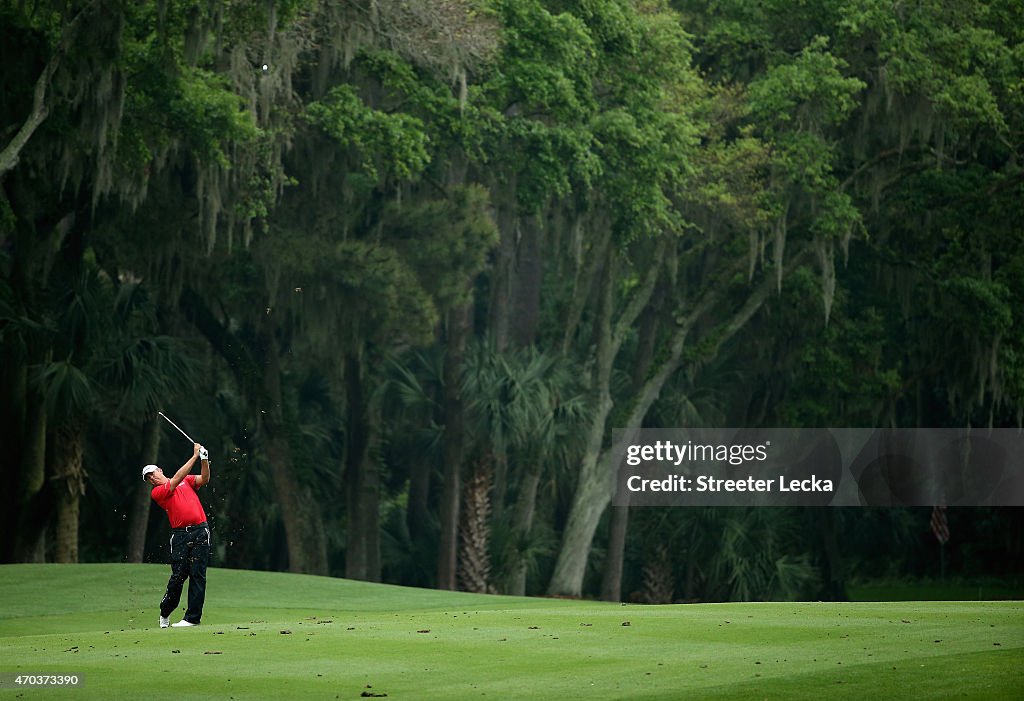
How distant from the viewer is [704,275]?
3991 cm

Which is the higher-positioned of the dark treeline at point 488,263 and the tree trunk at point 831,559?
the dark treeline at point 488,263

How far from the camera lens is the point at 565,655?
1338 centimetres

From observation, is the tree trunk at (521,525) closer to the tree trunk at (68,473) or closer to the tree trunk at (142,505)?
the tree trunk at (142,505)

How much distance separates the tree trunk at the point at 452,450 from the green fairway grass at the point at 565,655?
1753 centimetres

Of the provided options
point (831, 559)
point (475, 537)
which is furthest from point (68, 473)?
point (831, 559)

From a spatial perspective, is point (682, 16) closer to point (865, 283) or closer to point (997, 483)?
point (865, 283)

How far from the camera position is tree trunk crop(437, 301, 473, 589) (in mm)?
36906

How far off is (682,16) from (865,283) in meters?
7.62

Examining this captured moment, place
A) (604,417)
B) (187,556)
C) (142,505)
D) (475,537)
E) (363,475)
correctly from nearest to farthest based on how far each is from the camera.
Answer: (187,556) < (142,505) < (475,537) < (363,475) < (604,417)

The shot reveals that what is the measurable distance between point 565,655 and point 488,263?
30.7 metres

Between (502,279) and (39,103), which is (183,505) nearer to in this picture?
(39,103)

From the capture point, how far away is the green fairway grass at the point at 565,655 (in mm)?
11492

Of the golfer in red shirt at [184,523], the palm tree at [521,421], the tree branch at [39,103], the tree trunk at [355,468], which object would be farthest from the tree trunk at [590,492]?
the golfer in red shirt at [184,523]

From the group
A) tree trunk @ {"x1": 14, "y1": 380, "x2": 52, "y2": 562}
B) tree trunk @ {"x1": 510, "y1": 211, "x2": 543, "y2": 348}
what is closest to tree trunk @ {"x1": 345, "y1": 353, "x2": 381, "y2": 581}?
tree trunk @ {"x1": 510, "y1": 211, "x2": 543, "y2": 348}
